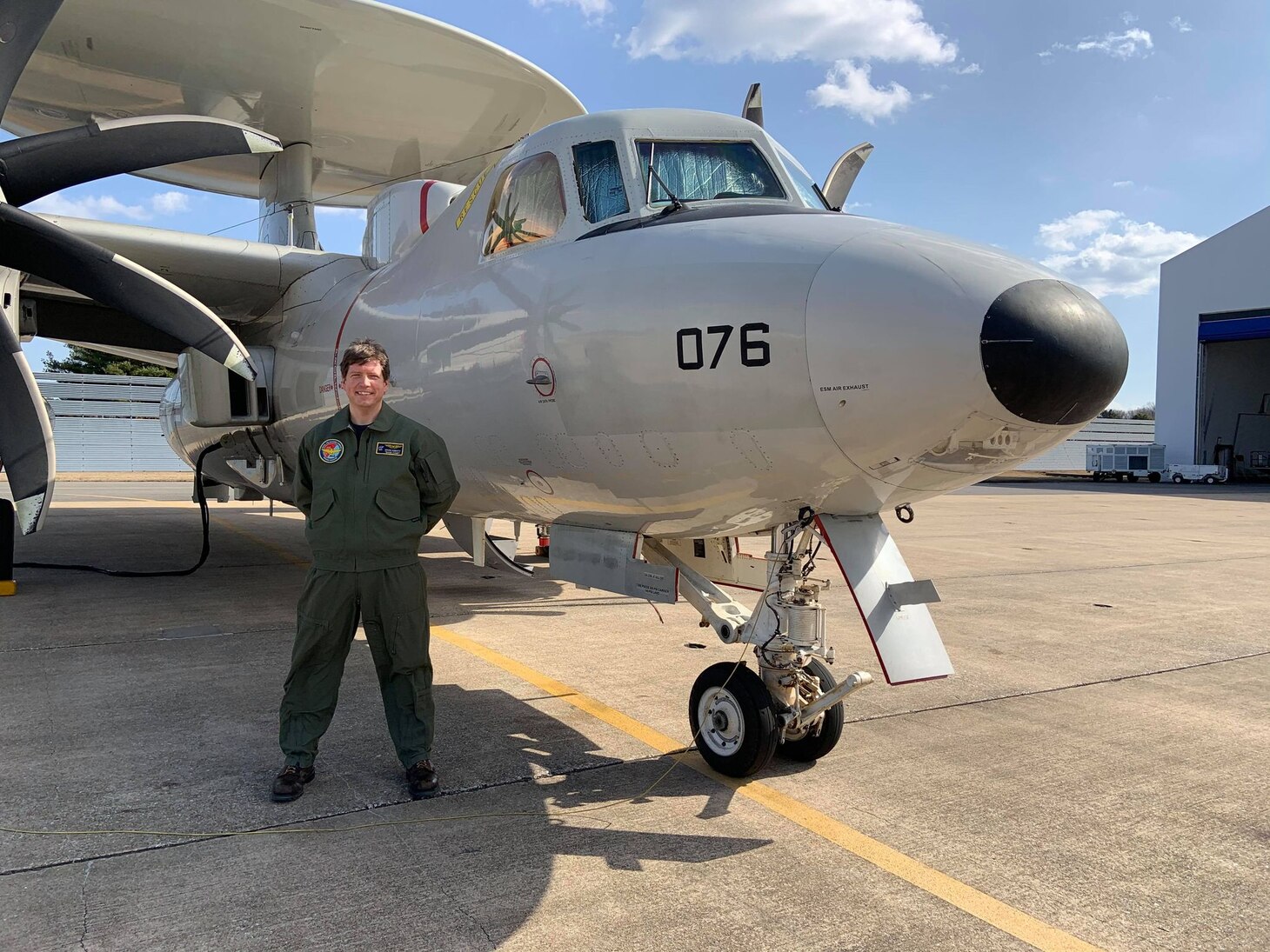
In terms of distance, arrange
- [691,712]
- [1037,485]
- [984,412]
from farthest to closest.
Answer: [1037,485] → [691,712] → [984,412]

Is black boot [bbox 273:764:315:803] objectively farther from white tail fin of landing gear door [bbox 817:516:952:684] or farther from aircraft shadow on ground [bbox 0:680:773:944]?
white tail fin of landing gear door [bbox 817:516:952:684]

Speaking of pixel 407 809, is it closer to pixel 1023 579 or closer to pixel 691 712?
pixel 691 712

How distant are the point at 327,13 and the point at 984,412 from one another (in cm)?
1296

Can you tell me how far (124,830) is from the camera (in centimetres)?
381

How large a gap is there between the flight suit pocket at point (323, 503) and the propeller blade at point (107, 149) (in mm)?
3541

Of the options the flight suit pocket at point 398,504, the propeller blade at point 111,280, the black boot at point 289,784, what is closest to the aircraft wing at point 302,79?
the propeller blade at point 111,280

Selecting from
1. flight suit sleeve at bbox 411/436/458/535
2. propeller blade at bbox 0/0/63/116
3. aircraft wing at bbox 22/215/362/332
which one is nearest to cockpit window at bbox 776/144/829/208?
flight suit sleeve at bbox 411/436/458/535

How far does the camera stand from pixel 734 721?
4.51 metres

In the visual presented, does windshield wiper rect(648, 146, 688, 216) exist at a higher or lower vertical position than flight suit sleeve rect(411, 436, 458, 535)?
higher

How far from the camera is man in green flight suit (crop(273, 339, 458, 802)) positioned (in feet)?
14.0

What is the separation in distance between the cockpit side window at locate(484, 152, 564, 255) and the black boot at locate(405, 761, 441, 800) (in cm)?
274

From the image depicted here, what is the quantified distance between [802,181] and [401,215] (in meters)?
3.80

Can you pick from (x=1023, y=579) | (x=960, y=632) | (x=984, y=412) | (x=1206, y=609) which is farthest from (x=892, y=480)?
(x=1023, y=579)

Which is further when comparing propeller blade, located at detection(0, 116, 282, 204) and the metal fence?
the metal fence
